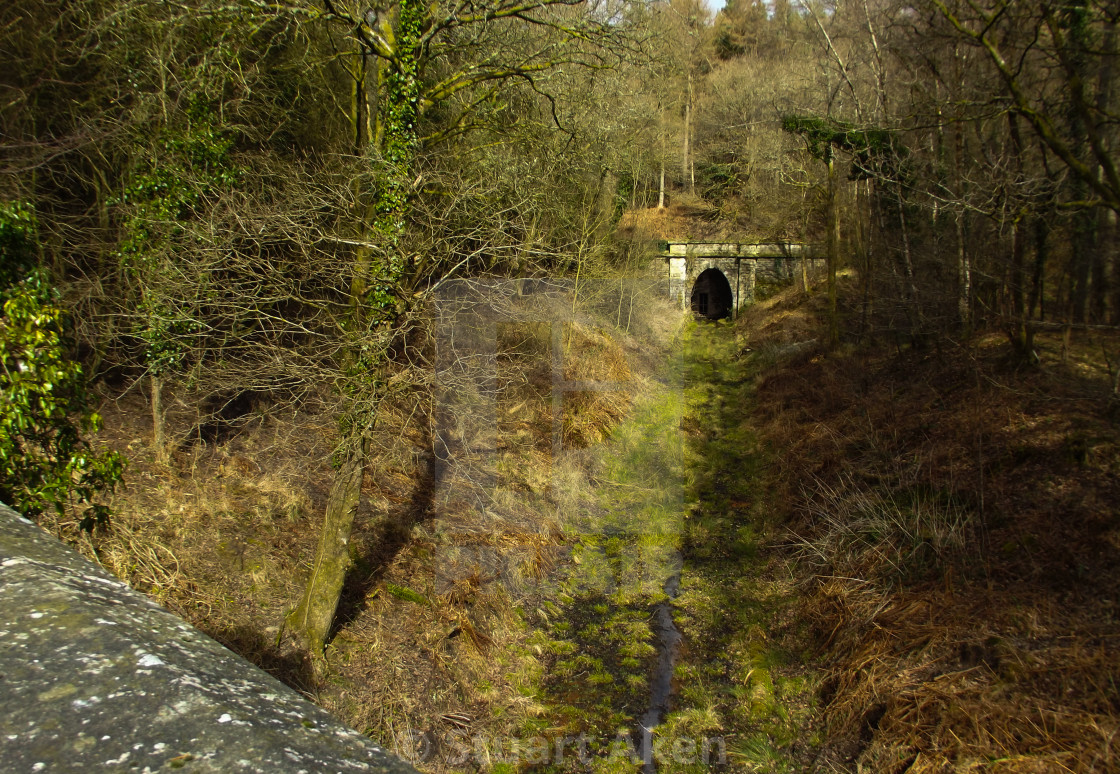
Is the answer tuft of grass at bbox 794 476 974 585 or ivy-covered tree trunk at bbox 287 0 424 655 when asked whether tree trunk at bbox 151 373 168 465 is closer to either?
ivy-covered tree trunk at bbox 287 0 424 655

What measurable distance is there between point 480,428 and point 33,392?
248 inches

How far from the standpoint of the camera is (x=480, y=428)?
985 cm

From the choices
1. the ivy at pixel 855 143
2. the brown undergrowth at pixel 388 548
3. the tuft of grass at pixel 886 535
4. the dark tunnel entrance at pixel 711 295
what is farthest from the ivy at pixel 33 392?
the dark tunnel entrance at pixel 711 295

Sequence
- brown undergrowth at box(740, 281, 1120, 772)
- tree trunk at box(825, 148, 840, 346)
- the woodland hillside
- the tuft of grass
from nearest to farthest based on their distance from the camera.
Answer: brown undergrowth at box(740, 281, 1120, 772), the woodland hillside, the tuft of grass, tree trunk at box(825, 148, 840, 346)

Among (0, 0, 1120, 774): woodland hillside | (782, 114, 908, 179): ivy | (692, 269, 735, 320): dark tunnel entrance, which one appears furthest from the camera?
(692, 269, 735, 320): dark tunnel entrance

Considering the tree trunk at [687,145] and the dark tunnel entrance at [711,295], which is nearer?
the dark tunnel entrance at [711,295]

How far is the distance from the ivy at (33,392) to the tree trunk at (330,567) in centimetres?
202

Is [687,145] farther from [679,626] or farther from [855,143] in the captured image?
[679,626]

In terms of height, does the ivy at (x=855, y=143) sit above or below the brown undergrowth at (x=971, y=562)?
above

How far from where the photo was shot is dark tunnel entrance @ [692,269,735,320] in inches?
1230

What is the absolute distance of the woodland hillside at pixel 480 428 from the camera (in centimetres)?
545

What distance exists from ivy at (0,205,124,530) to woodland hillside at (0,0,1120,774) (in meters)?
0.02

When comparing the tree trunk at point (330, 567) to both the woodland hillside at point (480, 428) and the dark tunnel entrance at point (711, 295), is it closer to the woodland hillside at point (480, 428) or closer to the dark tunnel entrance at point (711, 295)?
the woodland hillside at point (480, 428)

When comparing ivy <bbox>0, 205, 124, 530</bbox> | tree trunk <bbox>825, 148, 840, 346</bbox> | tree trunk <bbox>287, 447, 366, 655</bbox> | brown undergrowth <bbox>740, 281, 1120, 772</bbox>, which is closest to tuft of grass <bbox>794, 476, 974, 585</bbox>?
brown undergrowth <bbox>740, 281, 1120, 772</bbox>
